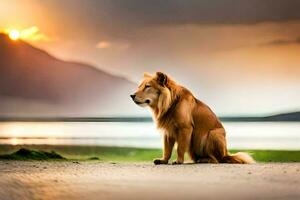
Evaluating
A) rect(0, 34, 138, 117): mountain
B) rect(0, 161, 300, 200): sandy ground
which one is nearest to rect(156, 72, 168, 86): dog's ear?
rect(0, 161, 300, 200): sandy ground

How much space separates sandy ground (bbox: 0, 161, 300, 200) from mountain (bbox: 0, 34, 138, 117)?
3.19 feet

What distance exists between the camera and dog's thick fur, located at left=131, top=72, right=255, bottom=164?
4.90 metres

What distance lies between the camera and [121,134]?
19.5ft

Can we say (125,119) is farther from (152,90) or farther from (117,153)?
(152,90)

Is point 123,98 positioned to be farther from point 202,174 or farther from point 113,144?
point 202,174

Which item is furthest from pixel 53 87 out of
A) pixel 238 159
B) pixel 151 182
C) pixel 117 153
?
pixel 151 182

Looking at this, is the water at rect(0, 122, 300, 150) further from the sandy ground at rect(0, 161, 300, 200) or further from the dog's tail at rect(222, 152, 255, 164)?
the sandy ground at rect(0, 161, 300, 200)

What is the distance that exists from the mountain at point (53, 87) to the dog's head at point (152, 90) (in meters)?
0.83

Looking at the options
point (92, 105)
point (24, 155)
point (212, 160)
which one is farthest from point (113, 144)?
point (212, 160)

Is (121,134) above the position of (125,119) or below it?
below

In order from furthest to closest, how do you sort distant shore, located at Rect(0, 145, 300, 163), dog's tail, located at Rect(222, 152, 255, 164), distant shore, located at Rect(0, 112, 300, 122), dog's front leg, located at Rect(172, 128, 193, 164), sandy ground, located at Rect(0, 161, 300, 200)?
distant shore, located at Rect(0, 112, 300, 122) < distant shore, located at Rect(0, 145, 300, 163) < dog's tail, located at Rect(222, 152, 255, 164) < dog's front leg, located at Rect(172, 128, 193, 164) < sandy ground, located at Rect(0, 161, 300, 200)

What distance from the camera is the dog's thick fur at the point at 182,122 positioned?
4902 mm

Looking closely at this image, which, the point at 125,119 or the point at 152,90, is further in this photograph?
the point at 125,119

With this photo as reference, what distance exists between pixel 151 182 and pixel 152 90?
37.9 inches
